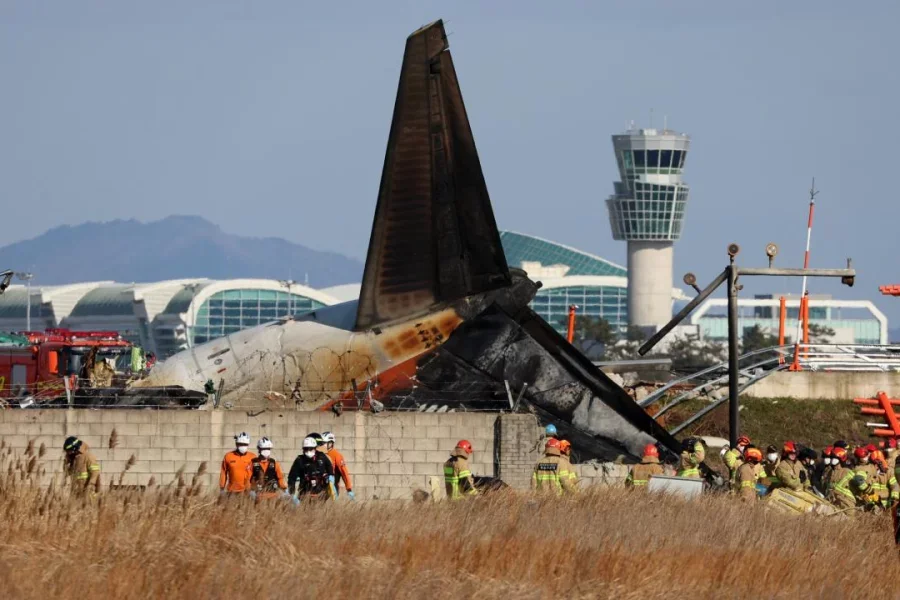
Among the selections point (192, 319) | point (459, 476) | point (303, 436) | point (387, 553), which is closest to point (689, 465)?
point (459, 476)

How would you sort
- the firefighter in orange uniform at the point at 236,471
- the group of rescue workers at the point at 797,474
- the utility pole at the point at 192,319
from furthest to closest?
the utility pole at the point at 192,319, the group of rescue workers at the point at 797,474, the firefighter in orange uniform at the point at 236,471

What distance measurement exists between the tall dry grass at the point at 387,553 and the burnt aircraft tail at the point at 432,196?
10.9m

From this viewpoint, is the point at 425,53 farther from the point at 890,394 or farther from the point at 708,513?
the point at 890,394

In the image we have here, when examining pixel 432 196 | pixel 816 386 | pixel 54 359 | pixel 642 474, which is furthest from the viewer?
pixel 816 386

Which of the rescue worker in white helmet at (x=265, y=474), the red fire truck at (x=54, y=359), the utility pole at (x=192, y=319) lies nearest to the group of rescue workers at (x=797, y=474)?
the rescue worker in white helmet at (x=265, y=474)

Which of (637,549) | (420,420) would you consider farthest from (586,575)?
(420,420)

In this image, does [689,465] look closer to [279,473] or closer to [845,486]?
[845,486]

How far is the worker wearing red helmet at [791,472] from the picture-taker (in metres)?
27.4

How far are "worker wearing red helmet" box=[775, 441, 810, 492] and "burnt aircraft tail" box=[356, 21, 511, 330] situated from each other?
22.9 feet

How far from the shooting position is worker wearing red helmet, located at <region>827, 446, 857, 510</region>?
27750mm

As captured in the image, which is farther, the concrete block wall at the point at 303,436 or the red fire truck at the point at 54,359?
the red fire truck at the point at 54,359

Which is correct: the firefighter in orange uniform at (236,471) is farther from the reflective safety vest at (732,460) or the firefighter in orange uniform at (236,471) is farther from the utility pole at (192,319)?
the utility pole at (192,319)

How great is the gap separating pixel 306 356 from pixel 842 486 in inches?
436

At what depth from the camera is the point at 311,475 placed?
22719mm
